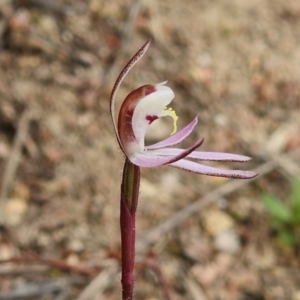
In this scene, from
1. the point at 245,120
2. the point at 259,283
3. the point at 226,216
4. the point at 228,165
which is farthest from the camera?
the point at 245,120

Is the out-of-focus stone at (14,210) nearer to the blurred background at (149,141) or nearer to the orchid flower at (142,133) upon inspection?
the blurred background at (149,141)

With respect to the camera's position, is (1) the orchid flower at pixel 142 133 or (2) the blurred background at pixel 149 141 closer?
(1) the orchid flower at pixel 142 133

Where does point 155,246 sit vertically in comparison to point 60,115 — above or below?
below

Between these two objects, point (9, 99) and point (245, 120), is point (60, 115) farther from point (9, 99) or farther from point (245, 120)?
point (245, 120)

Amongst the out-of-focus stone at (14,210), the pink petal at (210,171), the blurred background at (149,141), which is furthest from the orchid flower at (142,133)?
the out-of-focus stone at (14,210)

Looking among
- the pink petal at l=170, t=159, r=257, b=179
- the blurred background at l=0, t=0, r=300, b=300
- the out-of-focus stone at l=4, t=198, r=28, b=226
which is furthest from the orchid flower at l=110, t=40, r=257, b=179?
the out-of-focus stone at l=4, t=198, r=28, b=226

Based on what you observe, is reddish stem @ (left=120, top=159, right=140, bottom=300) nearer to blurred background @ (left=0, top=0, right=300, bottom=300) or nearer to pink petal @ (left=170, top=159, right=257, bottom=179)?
pink petal @ (left=170, top=159, right=257, bottom=179)

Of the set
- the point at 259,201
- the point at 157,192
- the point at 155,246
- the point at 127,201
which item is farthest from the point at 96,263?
the point at 127,201
